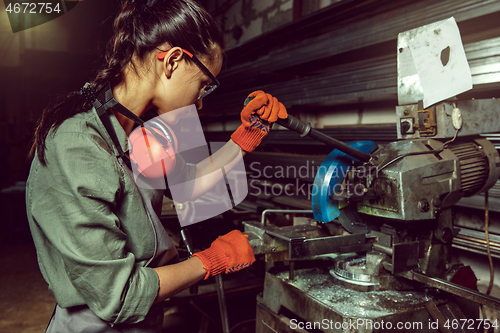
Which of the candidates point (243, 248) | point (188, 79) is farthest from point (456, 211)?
point (188, 79)

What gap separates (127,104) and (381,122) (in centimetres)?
196

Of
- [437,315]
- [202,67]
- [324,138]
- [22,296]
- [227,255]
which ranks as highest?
[202,67]

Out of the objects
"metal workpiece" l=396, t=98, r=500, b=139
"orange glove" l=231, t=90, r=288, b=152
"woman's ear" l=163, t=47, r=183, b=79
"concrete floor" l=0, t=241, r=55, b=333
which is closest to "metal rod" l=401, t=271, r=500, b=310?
"metal workpiece" l=396, t=98, r=500, b=139

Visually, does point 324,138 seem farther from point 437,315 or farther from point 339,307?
point 437,315

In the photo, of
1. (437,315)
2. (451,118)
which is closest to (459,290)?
(437,315)

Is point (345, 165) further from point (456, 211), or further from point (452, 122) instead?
point (456, 211)

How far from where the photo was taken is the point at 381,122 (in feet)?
7.94

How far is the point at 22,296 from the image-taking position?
331 cm

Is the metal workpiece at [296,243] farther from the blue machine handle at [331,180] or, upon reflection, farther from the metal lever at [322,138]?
the metal lever at [322,138]

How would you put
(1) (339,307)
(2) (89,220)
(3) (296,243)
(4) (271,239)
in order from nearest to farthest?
(2) (89,220), (1) (339,307), (3) (296,243), (4) (271,239)

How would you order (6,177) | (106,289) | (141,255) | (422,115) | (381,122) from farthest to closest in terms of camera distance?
(6,177)
(381,122)
(422,115)
(141,255)
(106,289)

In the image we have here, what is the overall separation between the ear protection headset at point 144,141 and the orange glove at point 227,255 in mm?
294

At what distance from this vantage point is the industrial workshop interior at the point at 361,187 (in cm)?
111

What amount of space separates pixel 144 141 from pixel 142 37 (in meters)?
0.30
